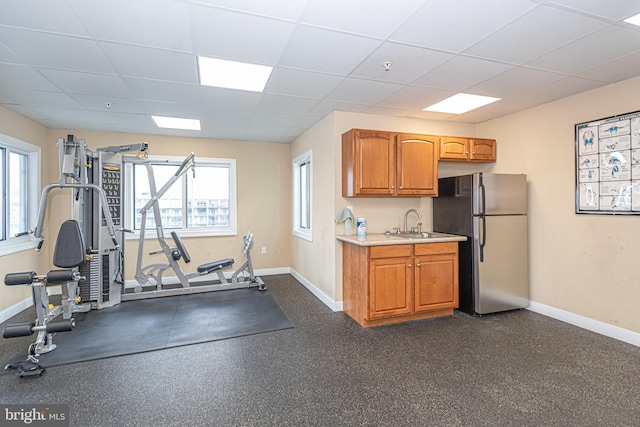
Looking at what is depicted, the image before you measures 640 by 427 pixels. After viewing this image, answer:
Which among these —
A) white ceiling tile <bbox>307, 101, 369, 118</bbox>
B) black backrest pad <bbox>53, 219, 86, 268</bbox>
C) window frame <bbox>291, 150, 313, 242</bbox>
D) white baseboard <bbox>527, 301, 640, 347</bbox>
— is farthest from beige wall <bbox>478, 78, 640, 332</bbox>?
black backrest pad <bbox>53, 219, 86, 268</bbox>

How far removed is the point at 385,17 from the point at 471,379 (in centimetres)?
261

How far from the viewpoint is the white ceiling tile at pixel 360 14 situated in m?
1.88

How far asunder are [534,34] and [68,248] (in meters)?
4.33

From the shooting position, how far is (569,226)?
350cm

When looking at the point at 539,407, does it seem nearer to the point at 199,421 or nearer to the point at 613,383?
the point at 613,383

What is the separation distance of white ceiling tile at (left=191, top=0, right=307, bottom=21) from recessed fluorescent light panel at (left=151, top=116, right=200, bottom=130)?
106 inches

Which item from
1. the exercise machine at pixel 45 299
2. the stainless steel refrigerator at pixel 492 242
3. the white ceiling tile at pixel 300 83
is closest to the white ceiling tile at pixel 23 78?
the exercise machine at pixel 45 299

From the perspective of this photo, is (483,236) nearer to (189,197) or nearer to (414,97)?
(414,97)

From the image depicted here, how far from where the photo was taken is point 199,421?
6.37ft

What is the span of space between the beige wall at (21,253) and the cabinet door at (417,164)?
459 cm

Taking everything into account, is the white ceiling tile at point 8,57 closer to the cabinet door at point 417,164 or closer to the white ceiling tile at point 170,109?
the white ceiling tile at point 170,109

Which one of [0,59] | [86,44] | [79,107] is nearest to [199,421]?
[86,44]

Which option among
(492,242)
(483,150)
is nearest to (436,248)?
(492,242)

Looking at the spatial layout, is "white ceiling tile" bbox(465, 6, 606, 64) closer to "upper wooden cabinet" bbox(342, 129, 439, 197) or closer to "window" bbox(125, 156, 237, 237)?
"upper wooden cabinet" bbox(342, 129, 439, 197)
